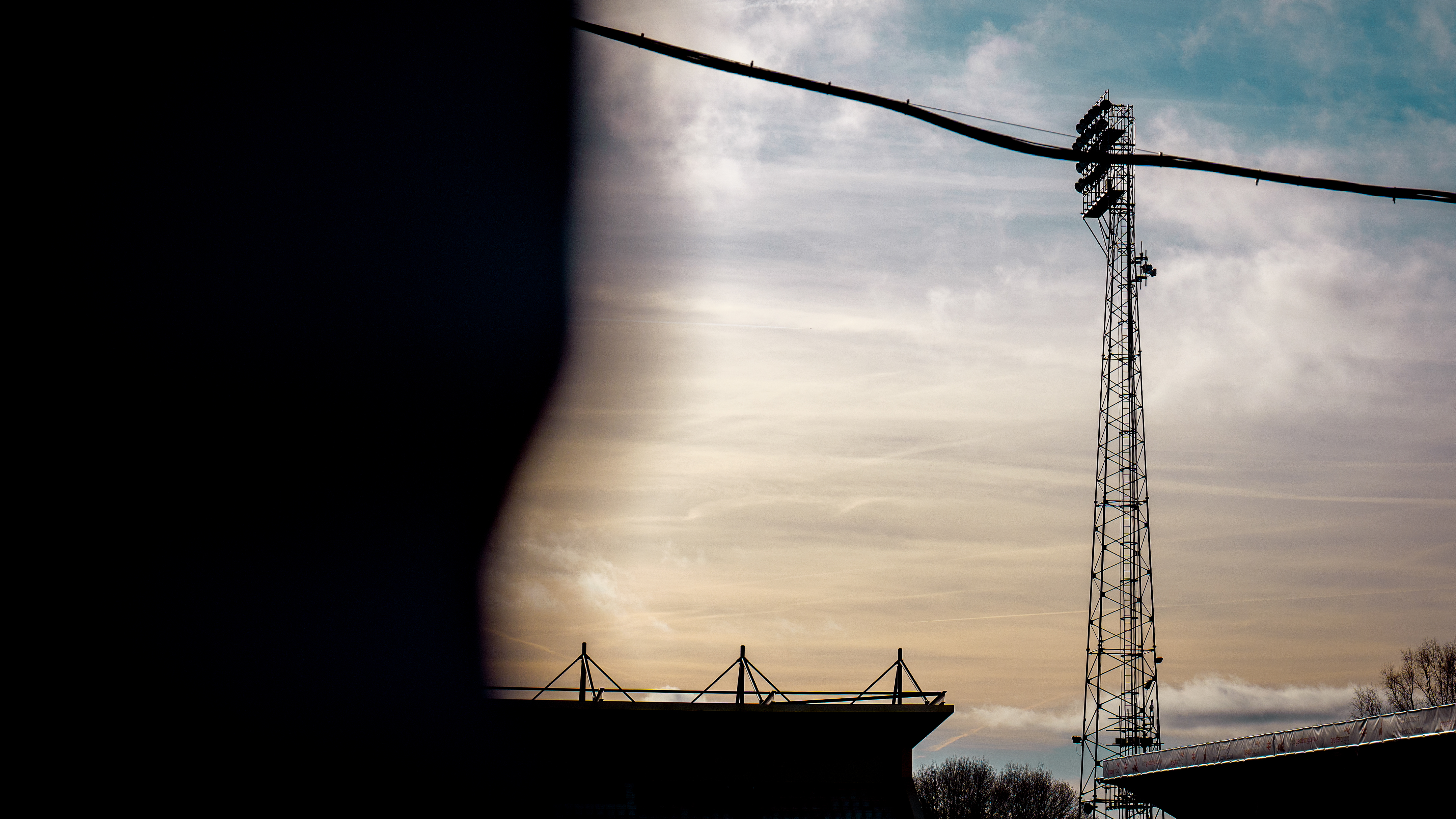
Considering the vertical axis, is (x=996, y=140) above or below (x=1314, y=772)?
above

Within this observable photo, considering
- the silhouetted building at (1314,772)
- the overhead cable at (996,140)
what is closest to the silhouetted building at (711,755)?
the silhouetted building at (1314,772)

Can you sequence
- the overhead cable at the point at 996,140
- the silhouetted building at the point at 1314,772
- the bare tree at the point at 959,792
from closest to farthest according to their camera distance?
1. the overhead cable at the point at 996,140
2. the silhouetted building at the point at 1314,772
3. the bare tree at the point at 959,792

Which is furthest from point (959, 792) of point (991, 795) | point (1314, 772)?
point (1314, 772)

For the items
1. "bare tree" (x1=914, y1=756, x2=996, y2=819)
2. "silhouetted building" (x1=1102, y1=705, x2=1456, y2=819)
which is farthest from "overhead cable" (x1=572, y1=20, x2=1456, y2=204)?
"bare tree" (x1=914, y1=756, x2=996, y2=819)

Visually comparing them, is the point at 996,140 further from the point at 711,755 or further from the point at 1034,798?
→ the point at 1034,798

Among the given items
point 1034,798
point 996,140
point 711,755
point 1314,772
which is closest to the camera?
point 996,140

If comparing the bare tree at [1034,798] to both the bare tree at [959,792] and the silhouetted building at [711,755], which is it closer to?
the bare tree at [959,792]

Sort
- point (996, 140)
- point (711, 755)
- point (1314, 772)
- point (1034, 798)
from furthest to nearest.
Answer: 1. point (1034, 798)
2. point (1314, 772)
3. point (711, 755)
4. point (996, 140)

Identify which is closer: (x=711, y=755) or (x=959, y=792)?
(x=711, y=755)

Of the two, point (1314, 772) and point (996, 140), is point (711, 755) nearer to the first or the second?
point (1314, 772)

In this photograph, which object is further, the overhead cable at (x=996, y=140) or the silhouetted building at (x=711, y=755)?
the silhouetted building at (x=711, y=755)

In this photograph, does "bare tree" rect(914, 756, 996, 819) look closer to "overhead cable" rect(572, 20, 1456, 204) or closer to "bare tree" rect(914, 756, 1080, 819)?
"bare tree" rect(914, 756, 1080, 819)

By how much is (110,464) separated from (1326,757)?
28.3 m

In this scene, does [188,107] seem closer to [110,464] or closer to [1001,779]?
[110,464]
